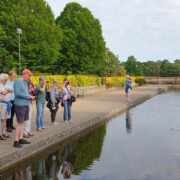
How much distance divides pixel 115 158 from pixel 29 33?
2540 centimetres

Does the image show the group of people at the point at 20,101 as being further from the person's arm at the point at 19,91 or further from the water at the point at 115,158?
the water at the point at 115,158

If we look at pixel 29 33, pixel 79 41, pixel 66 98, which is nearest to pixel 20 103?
pixel 66 98

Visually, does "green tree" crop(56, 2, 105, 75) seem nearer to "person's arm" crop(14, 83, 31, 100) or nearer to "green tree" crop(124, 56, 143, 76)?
"person's arm" crop(14, 83, 31, 100)

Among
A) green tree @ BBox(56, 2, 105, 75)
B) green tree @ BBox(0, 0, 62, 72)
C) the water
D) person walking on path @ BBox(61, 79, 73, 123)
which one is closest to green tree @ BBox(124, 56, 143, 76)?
green tree @ BBox(56, 2, 105, 75)

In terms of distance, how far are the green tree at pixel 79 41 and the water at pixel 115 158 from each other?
31425 mm

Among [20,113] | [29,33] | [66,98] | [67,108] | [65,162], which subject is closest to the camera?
[65,162]

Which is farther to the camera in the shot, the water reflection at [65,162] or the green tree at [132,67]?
the green tree at [132,67]

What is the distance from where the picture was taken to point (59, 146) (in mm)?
7410

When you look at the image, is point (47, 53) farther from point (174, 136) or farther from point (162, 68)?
point (162, 68)

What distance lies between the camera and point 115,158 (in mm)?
6141

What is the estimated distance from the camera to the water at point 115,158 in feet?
16.9

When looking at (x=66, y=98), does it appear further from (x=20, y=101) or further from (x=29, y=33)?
(x=29, y=33)

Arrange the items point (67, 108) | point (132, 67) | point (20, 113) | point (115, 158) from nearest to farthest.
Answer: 1. point (115, 158)
2. point (20, 113)
3. point (67, 108)
4. point (132, 67)

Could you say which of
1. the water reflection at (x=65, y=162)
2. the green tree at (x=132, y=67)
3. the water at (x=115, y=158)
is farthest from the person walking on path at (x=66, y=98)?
the green tree at (x=132, y=67)
